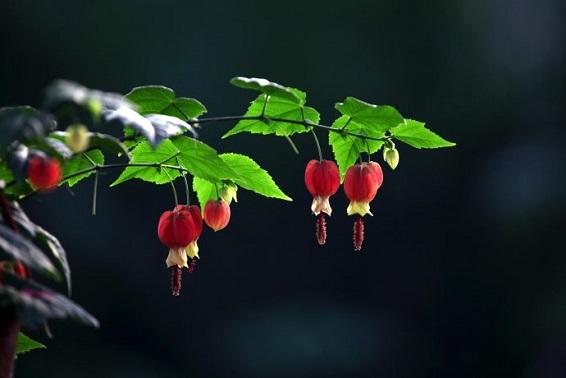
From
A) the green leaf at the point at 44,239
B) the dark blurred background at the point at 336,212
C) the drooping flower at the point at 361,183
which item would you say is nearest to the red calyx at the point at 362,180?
the drooping flower at the point at 361,183

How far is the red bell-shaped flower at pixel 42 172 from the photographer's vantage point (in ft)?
2.34

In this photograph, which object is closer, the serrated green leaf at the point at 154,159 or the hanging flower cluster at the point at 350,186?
the serrated green leaf at the point at 154,159

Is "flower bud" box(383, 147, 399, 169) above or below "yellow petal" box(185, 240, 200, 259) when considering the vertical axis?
above

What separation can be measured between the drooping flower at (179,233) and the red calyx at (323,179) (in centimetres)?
13

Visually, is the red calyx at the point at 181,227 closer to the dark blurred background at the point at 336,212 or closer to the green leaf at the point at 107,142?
the green leaf at the point at 107,142

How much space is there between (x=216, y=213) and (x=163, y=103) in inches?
6.0

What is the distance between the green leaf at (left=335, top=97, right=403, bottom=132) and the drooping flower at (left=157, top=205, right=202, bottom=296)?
18 centimetres

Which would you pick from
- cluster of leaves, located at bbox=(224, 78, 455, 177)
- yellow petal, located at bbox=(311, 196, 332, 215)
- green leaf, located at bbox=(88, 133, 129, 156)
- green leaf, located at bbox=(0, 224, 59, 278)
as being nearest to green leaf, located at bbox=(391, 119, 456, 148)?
cluster of leaves, located at bbox=(224, 78, 455, 177)

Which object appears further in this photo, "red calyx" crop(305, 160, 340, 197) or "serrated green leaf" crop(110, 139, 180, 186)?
"red calyx" crop(305, 160, 340, 197)

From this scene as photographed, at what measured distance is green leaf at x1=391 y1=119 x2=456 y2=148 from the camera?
3.34 feet

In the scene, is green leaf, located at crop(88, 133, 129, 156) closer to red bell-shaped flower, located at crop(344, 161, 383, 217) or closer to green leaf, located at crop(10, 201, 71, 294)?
green leaf, located at crop(10, 201, 71, 294)

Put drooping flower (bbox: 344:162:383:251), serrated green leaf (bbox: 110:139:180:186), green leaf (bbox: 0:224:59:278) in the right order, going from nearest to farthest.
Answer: green leaf (bbox: 0:224:59:278) → serrated green leaf (bbox: 110:139:180:186) → drooping flower (bbox: 344:162:383:251)

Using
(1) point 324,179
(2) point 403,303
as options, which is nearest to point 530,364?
(2) point 403,303

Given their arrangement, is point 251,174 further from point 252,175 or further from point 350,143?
point 350,143
